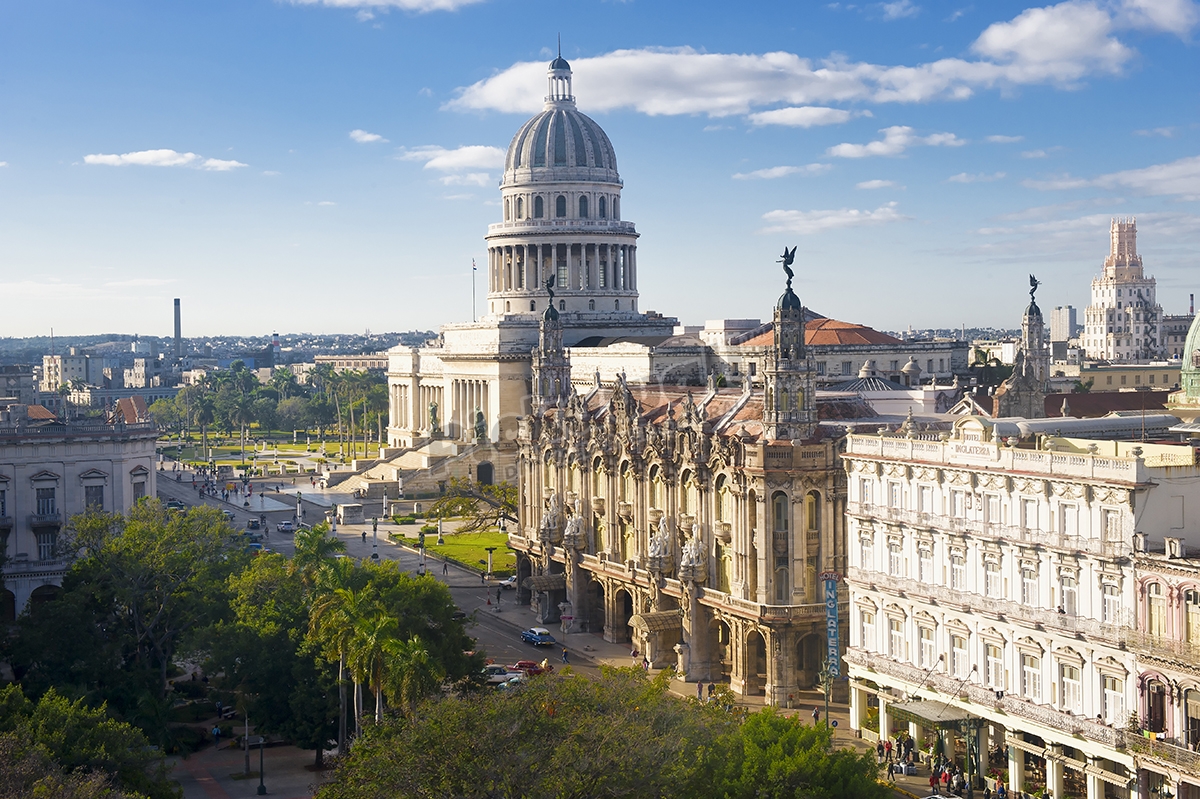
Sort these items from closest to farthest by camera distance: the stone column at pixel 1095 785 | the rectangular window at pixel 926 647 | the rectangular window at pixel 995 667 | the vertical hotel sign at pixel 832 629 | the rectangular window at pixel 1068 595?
the stone column at pixel 1095 785 → the rectangular window at pixel 1068 595 → the rectangular window at pixel 995 667 → the rectangular window at pixel 926 647 → the vertical hotel sign at pixel 832 629

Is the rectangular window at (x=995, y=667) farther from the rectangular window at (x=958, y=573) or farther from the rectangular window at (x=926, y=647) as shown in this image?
the rectangular window at (x=926, y=647)

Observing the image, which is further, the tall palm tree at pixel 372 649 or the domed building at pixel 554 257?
the domed building at pixel 554 257

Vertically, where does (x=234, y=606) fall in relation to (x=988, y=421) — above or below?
below

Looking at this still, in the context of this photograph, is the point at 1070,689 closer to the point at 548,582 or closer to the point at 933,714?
the point at 933,714

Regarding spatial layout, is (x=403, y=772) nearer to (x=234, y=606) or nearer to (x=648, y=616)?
(x=234, y=606)

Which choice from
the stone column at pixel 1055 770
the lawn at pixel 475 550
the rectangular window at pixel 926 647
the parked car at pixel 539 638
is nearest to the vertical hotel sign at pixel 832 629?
the rectangular window at pixel 926 647

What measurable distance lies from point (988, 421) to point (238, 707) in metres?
38.6

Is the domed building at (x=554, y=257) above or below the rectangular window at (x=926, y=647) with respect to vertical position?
above

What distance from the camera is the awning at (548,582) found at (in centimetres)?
10156

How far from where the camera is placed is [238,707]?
2756 inches

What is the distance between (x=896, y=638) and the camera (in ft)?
231

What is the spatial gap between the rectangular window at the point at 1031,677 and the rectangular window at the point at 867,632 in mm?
11088

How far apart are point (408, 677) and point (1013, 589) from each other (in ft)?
85.6

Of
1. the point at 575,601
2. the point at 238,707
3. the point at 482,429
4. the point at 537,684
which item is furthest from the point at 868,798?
the point at 482,429
